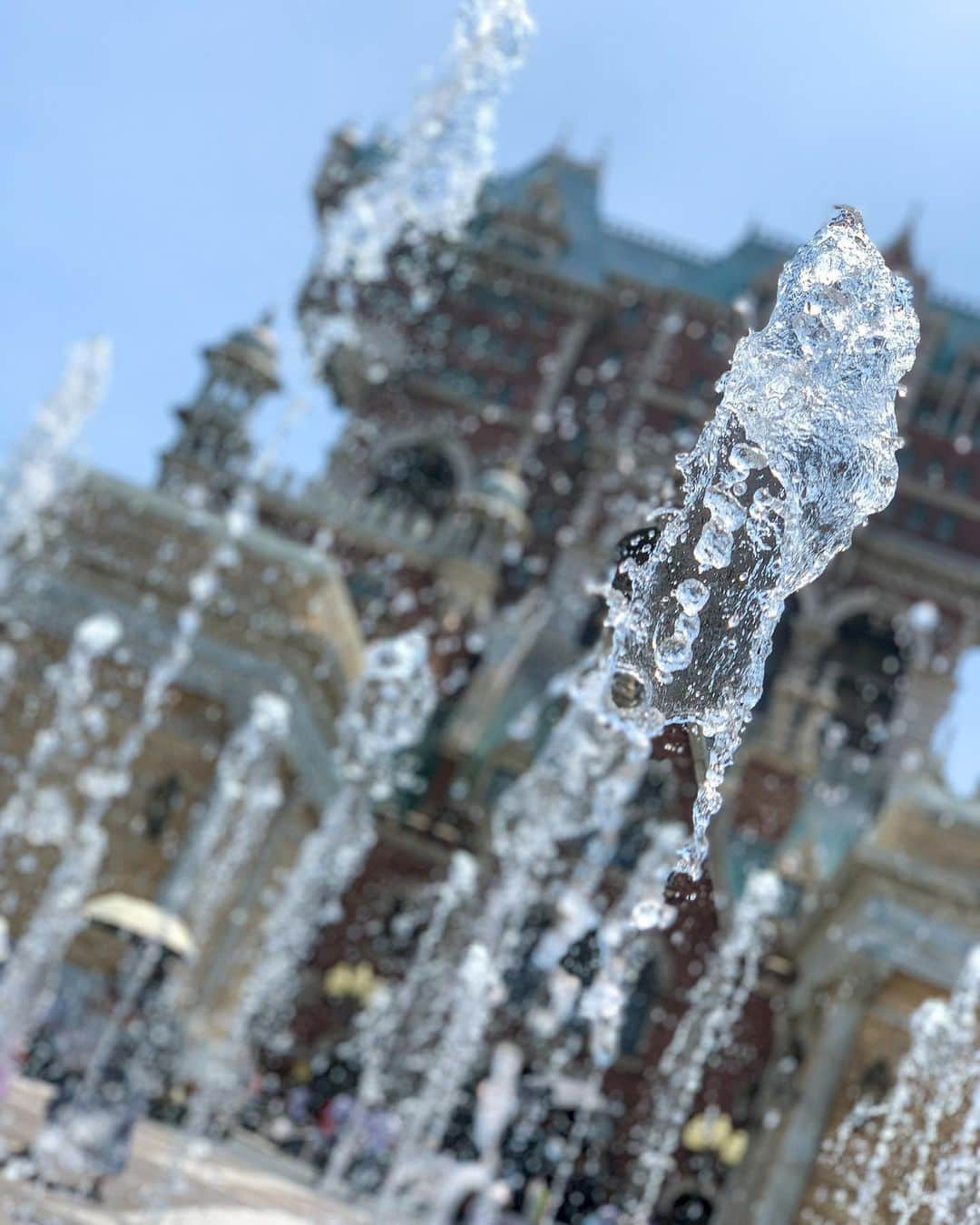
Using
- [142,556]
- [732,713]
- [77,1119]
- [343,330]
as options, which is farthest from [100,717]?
[343,330]

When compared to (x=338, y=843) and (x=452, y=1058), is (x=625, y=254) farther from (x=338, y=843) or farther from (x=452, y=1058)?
(x=452, y=1058)

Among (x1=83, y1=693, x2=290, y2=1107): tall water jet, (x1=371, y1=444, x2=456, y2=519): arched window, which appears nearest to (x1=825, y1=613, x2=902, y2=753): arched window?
(x1=371, y1=444, x2=456, y2=519): arched window

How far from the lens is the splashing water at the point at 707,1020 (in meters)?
34.3

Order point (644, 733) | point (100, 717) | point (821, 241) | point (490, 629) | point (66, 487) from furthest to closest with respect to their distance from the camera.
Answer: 1. point (490, 629)
2. point (66, 487)
3. point (100, 717)
4. point (644, 733)
5. point (821, 241)

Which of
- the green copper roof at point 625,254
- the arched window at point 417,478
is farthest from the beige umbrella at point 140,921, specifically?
the green copper roof at point 625,254

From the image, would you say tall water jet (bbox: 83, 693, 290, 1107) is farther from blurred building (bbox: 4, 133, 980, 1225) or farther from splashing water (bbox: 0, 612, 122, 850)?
splashing water (bbox: 0, 612, 122, 850)

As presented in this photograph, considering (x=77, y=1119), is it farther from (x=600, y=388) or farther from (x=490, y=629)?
(x=600, y=388)

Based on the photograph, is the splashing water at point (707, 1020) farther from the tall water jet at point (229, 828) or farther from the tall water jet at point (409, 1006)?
the tall water jet at point (229, 828)

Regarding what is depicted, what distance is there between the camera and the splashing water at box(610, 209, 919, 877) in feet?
19.9

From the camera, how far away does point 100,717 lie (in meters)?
23.4

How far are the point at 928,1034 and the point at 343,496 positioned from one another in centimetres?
2894

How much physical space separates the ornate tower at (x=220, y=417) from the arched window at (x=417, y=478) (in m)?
5.87

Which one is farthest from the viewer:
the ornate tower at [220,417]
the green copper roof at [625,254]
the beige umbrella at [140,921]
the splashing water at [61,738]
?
the green copper roof at [625,254]

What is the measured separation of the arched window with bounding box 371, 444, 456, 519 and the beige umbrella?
98.3 ft
